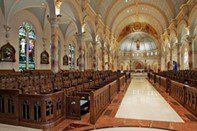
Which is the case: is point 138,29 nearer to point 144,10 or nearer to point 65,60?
point 144,10

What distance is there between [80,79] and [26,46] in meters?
10.5

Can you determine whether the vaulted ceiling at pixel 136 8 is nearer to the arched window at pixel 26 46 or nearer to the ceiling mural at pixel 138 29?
the ceiling mural at pixel 138 29

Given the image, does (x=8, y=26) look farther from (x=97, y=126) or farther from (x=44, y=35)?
(x=97, y=126)

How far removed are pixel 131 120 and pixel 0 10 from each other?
43.3ft

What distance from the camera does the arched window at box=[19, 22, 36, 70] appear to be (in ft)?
54.2

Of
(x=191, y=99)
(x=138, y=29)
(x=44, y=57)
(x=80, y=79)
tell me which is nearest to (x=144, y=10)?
(x=138, y=29)

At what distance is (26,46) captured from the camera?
17.1 m

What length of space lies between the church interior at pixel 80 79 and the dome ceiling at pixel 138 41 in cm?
349

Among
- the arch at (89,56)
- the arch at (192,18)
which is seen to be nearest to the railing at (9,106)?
the arch at (192,18)

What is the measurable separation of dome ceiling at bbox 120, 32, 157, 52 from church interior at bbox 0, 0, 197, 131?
349cm

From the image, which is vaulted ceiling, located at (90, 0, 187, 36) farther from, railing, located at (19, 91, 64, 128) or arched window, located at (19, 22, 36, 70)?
railing, located at (19, 91, 64, 128)

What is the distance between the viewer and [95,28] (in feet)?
69.0

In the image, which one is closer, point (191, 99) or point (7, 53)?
point (191, 99)

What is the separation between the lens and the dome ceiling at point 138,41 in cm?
4500
